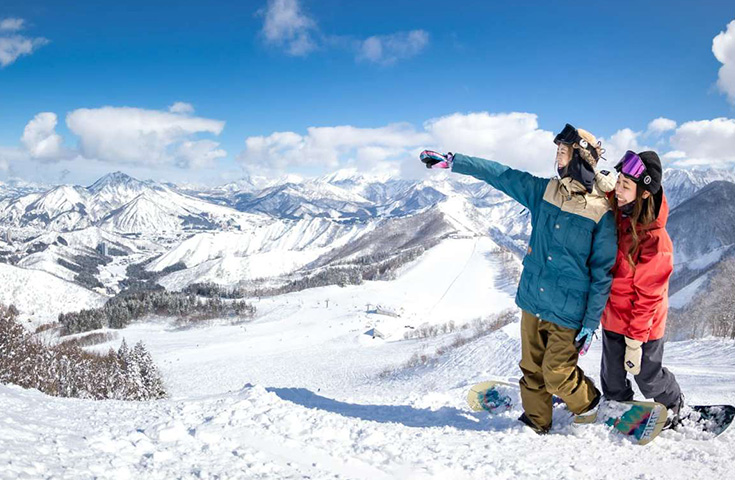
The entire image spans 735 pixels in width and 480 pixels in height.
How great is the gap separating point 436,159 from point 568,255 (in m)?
2.39

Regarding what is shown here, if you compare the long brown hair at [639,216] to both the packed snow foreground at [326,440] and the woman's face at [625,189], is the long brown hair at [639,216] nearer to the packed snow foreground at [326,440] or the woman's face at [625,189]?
the woman's face at [625,189]

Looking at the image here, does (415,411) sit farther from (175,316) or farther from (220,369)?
(175,316)

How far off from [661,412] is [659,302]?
1.37 m

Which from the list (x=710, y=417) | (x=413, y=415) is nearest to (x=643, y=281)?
(x=710, y=417)

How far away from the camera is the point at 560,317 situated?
17.5 ft

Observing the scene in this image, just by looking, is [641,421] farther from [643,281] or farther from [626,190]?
[626,190]

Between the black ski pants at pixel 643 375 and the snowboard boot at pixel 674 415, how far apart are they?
0.10 ft

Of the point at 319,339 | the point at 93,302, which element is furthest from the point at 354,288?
the point at 93,302

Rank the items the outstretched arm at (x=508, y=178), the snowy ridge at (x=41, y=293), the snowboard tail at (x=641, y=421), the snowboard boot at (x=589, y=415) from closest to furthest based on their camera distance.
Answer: the snowboard tail at (x=641, y=421) → the snowboard boot at (x=589, y=415) → the outstretched arm at (x=508, y=178) → the snowy ridge at (x=41, y=293)

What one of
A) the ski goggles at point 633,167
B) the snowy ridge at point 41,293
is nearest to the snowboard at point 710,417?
the ski goggles at point 633,167

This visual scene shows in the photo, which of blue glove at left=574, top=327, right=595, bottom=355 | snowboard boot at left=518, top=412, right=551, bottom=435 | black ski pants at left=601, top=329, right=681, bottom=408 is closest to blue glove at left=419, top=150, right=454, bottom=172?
blue glove at left=574, top=327, right=595, bottom=355

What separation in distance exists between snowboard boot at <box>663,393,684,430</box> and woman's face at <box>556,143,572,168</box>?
3393mm

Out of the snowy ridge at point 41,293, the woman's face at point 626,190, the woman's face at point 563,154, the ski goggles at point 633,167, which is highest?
the woman's face at point 563,154

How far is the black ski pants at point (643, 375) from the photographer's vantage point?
5.23 m
